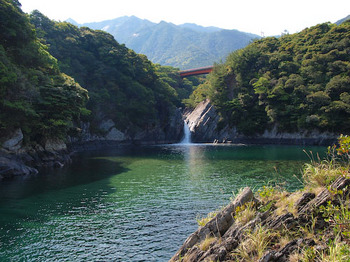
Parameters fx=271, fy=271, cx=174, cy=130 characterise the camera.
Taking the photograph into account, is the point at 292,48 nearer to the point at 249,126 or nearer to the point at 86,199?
the point at 249,126

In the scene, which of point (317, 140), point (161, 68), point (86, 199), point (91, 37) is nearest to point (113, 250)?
point (86, 199)

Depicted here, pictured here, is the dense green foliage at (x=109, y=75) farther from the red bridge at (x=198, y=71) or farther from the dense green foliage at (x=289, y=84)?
the red bridge at (x=198, y=71)

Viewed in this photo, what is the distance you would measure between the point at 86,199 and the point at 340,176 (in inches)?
692

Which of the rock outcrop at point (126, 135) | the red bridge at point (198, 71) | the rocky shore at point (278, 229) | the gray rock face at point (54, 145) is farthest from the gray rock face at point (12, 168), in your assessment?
the red bridge at point (198, 71)

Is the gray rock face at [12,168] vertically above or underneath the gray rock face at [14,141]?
underneath

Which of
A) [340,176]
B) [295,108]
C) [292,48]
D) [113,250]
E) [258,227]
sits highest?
[292,48]

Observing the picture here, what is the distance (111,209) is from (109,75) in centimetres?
5972

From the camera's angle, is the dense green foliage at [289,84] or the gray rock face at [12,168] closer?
the gray rock face at [12,168]

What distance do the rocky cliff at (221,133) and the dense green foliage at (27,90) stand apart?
44.6 meters

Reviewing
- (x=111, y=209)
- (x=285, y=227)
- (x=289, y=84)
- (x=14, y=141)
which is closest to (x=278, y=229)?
(x=285, y=227)

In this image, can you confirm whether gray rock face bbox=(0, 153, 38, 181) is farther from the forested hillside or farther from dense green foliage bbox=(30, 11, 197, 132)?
dense green foliage bbox=(30, 11, 197, 132)

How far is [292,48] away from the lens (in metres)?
74.4

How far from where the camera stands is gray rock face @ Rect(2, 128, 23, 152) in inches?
1155

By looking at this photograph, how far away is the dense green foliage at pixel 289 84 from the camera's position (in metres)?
58.3
